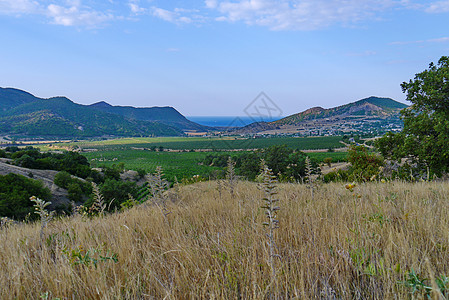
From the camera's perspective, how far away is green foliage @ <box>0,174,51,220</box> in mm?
24562

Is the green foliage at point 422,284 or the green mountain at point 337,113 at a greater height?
the green mountain at point 337,113

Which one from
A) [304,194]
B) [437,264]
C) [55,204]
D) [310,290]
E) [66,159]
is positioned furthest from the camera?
[66,159]

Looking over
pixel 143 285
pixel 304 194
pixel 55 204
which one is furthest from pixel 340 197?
pixel 55 204

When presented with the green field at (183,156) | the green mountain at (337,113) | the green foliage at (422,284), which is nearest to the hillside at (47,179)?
the green field at (183,156)

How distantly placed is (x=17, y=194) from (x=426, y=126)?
3782 centimetres

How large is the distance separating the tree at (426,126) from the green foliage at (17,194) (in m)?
31.9

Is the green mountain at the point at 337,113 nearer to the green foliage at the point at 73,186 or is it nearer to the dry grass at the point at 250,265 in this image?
the dry grass at the point at 250,265

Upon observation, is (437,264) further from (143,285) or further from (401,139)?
(401,139)

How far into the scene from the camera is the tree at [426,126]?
1320cm

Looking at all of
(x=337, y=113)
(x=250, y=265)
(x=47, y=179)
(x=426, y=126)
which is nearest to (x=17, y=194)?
(x=47, y=179)

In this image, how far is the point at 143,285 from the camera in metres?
1.53

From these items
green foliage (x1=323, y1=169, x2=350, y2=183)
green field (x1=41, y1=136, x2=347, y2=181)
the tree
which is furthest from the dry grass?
green field (x1=41, y1=136, x2=347, y2=181)

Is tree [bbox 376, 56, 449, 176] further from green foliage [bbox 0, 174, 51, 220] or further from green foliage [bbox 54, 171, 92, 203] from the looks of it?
green foliage [bbox 54, 171, 92, 203]

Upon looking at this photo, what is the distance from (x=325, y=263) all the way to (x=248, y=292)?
61cm
